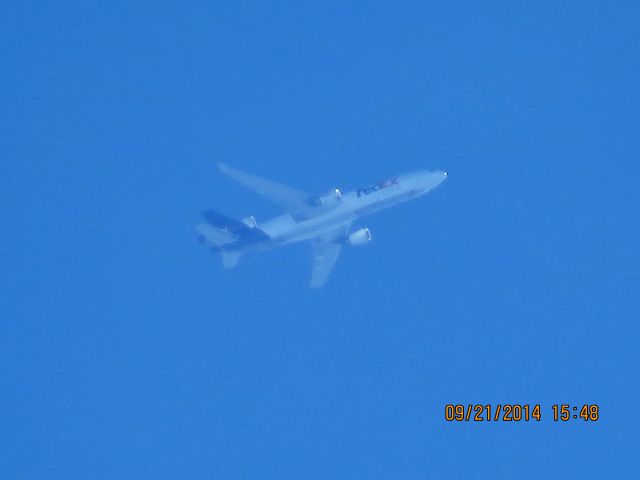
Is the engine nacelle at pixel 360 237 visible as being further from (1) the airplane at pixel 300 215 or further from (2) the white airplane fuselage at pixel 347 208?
(2) the white airplane fuselage at pixel 347 208

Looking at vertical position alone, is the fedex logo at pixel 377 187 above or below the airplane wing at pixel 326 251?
above

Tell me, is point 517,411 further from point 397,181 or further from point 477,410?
point 397,181

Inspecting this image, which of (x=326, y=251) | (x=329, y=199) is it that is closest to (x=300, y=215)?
(x=329, y=199)

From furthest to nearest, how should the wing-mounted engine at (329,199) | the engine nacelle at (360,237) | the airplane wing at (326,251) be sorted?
the airplane wing at (326,251) < the engine nacelle at (360,237) < the wing-mounted engine at (329,199)

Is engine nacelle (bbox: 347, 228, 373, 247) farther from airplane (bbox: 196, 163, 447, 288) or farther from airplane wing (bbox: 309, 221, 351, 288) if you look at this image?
airplane wing (bbox: 309, 221, 351, 288)

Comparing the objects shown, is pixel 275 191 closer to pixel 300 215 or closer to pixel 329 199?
pixel 300 215

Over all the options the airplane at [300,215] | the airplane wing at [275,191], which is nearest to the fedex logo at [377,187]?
the airplane at [300,215]

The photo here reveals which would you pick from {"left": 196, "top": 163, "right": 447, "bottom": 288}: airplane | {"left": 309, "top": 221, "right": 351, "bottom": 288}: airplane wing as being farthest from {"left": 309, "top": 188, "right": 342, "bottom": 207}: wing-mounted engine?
{"left": 309, "top": 221, "right": 351, "bottom": 288}: airplane wing
